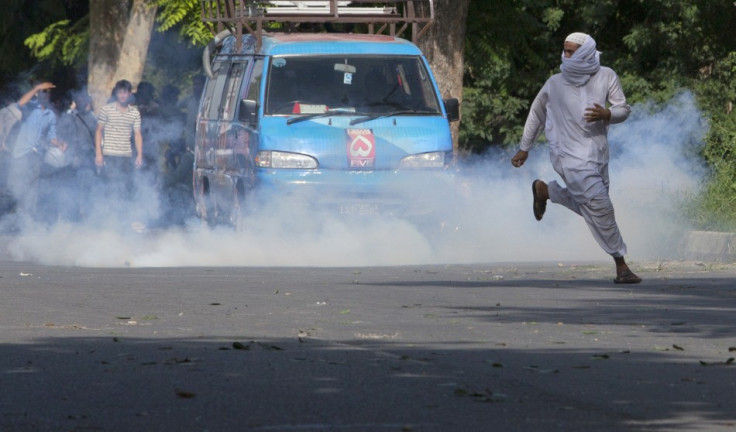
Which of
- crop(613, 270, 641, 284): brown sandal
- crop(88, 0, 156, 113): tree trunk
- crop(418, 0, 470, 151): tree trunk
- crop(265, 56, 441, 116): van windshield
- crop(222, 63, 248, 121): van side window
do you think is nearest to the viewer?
crop(613, 270, 641, 284): brown sandal

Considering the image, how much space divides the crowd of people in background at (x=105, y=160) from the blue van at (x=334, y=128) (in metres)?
2.15

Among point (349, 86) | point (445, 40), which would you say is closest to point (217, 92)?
point (349, 86)

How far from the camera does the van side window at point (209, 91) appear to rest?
18562 millimetres

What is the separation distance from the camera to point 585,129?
12219 mm

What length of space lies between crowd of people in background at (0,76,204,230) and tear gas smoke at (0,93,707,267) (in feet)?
0.56

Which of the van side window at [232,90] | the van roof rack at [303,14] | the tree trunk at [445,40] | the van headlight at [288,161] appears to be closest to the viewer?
the van headlight at [288,161]

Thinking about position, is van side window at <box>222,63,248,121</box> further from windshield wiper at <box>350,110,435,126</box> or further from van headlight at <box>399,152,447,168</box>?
van headlight at <box>399,152,447,168</box>

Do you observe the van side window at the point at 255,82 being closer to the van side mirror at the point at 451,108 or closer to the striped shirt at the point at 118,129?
the van side mirror at the point at 451,108

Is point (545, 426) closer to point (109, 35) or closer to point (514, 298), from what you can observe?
point (514, 298)

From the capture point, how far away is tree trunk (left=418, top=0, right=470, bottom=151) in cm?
2133

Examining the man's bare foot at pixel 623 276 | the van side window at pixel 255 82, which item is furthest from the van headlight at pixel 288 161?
the man's bare foot at pixel 623 276

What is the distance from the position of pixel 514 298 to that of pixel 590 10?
21.3 meters

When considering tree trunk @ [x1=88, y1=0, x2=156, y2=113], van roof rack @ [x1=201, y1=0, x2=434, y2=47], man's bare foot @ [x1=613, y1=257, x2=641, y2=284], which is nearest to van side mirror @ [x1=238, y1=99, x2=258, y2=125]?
van roof rack @ [x1=201, y1=0, x2=434, y2=47]

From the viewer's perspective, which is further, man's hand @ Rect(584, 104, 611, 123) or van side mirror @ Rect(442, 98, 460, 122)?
van side mirror @ Rect(442, 98, 460, 122)
